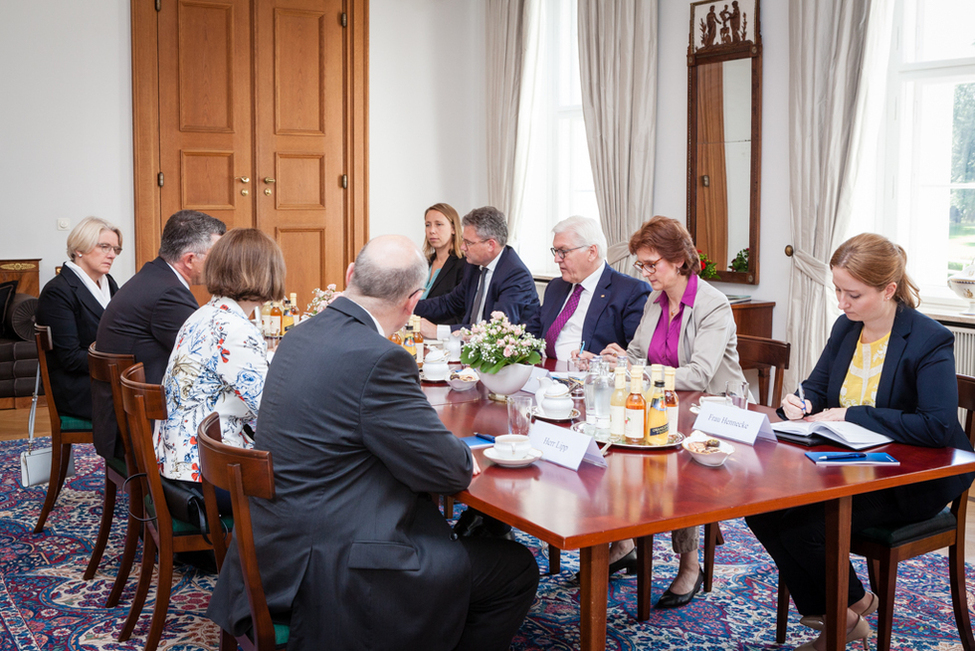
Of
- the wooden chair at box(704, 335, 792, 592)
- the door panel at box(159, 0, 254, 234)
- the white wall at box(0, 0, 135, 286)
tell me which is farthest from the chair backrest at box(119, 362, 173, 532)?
the door panel at box(159, 0, 254, 234)

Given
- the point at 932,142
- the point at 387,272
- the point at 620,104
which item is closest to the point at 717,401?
the point at 387,272

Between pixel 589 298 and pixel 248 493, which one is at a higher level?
pixel 589 298

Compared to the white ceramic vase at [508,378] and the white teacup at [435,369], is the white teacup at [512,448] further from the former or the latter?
the white teacup at [435,369]

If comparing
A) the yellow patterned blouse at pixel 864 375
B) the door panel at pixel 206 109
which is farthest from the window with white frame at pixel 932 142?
the door panel at pixel 206 109

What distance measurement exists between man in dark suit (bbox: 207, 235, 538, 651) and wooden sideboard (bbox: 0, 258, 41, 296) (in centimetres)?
532

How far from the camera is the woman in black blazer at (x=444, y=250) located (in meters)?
5.86

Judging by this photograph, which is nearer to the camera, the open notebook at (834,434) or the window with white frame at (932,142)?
the open notebook at (834,434)

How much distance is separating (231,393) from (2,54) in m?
5.11

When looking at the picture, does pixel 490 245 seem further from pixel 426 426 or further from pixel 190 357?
pixel 426 426

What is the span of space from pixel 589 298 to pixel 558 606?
1481mm

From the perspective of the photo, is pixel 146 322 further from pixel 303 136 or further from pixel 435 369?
pixel 303 136

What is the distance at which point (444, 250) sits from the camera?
6070 millimetres

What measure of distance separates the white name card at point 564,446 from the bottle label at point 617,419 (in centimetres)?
19

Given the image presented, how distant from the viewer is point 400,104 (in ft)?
26.6
